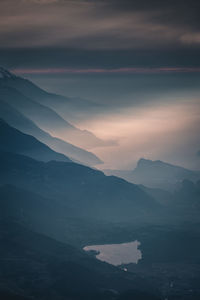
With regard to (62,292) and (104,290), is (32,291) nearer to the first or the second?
(62,292)

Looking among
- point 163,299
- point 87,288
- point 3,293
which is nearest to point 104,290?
point 87,288

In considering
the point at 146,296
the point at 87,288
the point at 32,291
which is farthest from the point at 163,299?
the point at 32,291

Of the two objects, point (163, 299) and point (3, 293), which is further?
point (163, 299)

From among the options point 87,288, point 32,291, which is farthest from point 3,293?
point 87,288

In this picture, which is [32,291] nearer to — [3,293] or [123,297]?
[3,293]

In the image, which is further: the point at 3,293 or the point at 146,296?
the point at 146,296

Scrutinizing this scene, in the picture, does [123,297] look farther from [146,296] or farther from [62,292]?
[62,292]
